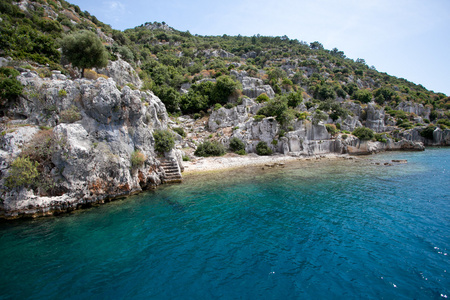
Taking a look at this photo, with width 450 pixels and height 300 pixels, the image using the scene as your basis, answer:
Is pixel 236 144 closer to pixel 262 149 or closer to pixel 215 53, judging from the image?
pixel 262 149

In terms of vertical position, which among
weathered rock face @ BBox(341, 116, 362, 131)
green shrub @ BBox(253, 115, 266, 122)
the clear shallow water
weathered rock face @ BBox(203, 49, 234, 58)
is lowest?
the clear shallow water

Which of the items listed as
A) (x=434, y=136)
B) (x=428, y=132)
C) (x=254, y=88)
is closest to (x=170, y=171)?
(x=254, y=88)

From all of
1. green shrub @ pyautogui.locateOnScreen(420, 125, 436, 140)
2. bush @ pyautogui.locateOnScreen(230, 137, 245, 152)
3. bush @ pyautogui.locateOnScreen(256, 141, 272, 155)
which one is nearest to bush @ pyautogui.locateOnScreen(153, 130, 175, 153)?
bush @ pyautogui.locateOnScreen(230, 137, 245, 152)

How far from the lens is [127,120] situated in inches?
896

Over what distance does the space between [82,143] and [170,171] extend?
10.4 meters

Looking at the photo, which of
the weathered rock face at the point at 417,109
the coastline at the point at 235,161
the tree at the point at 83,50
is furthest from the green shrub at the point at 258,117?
the weathered rock face at the point at 417,109

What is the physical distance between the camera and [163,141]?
1017 inches

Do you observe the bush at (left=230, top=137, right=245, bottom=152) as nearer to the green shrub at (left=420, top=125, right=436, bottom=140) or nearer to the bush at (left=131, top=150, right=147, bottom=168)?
the bush at (left=131, top=150, right=147, bottom=168)

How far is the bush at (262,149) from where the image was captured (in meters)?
42.0

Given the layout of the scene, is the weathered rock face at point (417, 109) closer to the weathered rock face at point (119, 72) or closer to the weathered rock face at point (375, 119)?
the weathered rock face at point (375, 119)

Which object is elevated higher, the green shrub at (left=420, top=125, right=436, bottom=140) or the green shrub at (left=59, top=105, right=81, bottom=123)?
the green shrub at (left=59, top=105, right=81, bottom=123)

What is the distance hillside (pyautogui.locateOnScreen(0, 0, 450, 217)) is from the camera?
57.9 ft

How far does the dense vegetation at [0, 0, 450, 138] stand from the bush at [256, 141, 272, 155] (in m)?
6.21

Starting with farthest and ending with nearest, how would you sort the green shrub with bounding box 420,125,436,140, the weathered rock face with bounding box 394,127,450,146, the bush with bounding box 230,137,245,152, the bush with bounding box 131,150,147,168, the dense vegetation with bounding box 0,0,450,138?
the green shrub with bounding box 420,125,436,140 → the weathered rock face with bounding box 394,127,450,146 → the bush with bounding box 230,137,245,152 → the dense vegetation with bounding box 0,0,450,138 → the bush with bounding box 131,150,147,168
